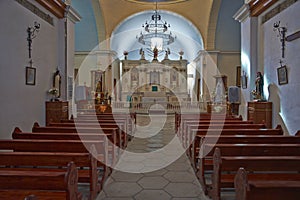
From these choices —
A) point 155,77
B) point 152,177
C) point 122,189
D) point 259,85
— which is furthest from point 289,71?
point 155,77

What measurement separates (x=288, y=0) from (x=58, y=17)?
5.41 metres

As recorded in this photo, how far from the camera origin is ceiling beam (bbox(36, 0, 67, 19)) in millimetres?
6550

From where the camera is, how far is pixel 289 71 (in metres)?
5.65

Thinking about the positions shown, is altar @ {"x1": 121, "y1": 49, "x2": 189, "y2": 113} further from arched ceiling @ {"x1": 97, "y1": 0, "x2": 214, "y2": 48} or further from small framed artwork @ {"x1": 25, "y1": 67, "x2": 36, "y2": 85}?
small framed artwork @ {"x1": 25, "y1": 67, "x2": 36, "y2": 85}

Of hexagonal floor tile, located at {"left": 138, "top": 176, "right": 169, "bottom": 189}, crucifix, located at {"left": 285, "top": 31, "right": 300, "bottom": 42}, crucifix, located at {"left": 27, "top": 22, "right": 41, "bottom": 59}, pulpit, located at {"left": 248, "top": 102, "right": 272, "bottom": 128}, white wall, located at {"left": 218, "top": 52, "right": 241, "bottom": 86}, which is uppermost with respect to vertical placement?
white wall, located at {"left": 218, "top": 52, "right": 241, "bottom": 86}

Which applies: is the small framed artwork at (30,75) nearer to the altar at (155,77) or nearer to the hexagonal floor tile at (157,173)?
the hexagonal floor tile at (157,173)

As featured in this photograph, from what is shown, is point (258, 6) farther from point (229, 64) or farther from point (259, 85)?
point (229, 64)

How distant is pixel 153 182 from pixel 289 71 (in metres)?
3.49

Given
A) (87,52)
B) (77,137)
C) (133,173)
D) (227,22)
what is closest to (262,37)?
(133,173)

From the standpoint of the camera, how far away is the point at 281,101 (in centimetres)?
603

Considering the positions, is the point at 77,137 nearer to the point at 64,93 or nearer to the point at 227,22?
the point at 64,93

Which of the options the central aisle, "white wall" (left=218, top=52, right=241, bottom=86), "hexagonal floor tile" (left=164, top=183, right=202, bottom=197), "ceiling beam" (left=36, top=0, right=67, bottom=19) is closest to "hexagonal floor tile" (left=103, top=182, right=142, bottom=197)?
the central aisle

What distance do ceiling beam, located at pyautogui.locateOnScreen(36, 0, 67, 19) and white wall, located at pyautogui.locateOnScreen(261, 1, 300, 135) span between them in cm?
502

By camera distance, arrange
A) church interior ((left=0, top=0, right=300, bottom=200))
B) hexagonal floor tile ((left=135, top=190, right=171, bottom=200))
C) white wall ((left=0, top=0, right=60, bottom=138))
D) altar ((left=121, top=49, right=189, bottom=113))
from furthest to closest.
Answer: altar ((left=121, top=49, right=189, bottom=113))
white wall ((left=0, top=0, right=60, bottom=138))
hexagonal floor tile ((left=135, top=190, right=171, bottom=200))
church interior ((left=0, top=0, right=300, bottom=200))
